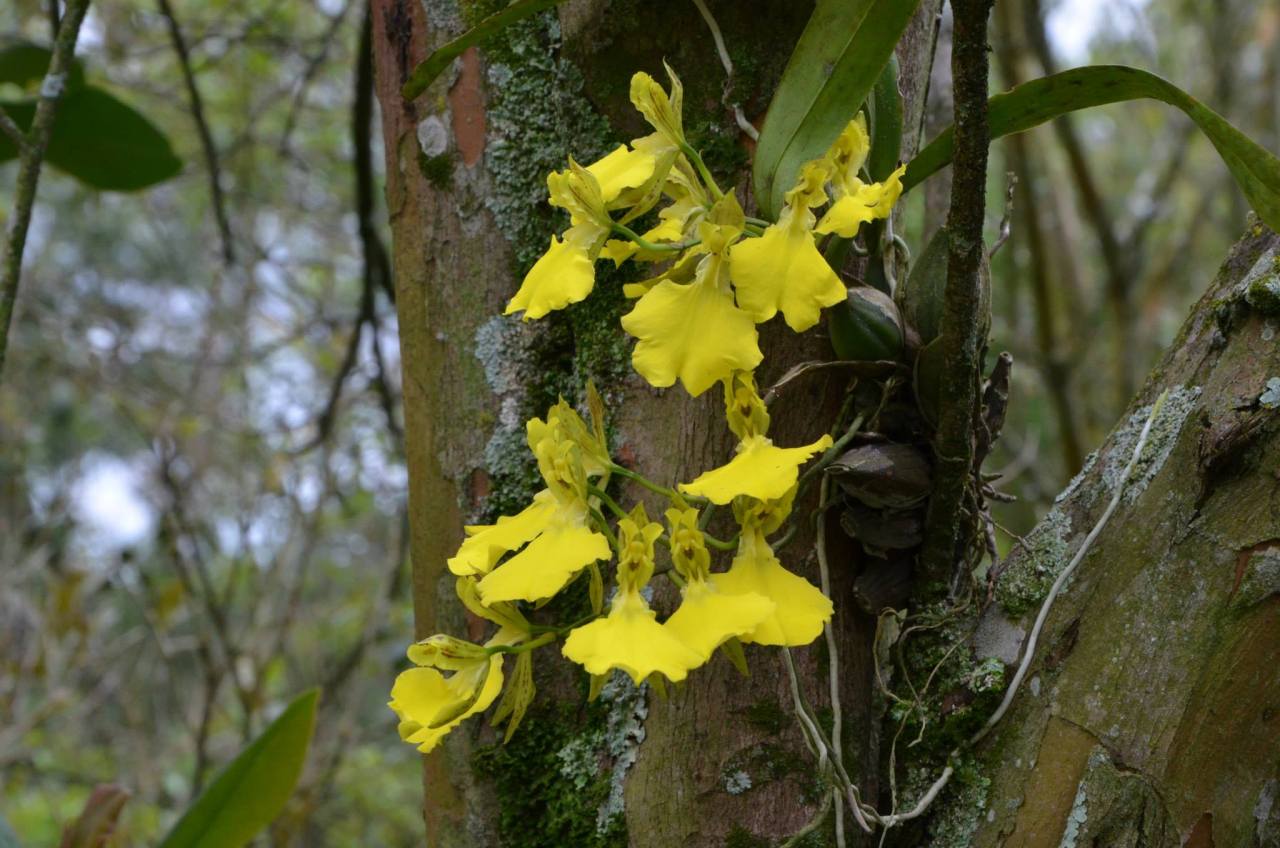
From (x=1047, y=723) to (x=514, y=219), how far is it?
50 cm

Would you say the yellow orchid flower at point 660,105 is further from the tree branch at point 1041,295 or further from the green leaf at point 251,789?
the tree branch at point 1041,295

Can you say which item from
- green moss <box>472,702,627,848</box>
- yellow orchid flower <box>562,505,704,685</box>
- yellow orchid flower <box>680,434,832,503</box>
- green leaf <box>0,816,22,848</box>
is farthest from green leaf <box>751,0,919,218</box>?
green leaf <box>0,816,22,848</box>

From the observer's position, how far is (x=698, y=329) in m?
0.61

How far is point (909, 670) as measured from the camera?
0.74 metres

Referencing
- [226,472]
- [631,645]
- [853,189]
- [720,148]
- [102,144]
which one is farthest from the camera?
[226,472]

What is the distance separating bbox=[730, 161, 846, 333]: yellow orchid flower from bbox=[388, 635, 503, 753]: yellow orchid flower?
0.89 ft

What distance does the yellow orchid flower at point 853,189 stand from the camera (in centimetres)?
61

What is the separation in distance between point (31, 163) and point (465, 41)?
52cm

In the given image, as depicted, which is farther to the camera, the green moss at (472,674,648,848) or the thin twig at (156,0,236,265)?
the thin twig at (156,0,236,265)

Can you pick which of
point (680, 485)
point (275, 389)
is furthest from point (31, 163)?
point (275, 389)

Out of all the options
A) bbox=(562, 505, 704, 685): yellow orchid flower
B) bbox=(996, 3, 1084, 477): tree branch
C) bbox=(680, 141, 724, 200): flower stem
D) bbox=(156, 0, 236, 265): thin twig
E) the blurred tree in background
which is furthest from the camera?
bbox=(996, 3, 1084, 477): tree branch

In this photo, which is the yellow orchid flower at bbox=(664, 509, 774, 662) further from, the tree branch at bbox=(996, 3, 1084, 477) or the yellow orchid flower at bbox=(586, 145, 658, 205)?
the tree branch at bbox=(996, 3, 1084, 477)

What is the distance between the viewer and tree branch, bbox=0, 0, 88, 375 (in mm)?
960

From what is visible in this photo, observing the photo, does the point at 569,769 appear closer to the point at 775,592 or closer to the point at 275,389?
the point at 775,592
